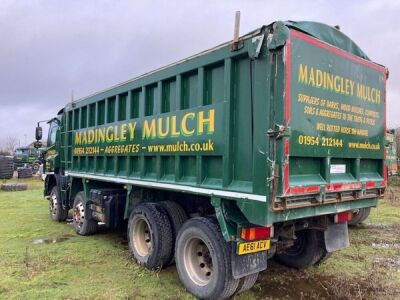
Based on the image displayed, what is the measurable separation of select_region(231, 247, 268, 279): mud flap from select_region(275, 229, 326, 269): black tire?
128cm

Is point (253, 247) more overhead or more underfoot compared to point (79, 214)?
more overhead

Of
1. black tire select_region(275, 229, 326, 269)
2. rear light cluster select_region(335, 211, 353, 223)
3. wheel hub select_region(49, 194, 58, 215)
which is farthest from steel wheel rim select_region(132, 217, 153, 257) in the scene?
wheel hub select_region(49, 194, 58, 215)

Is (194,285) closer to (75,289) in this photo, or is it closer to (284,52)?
(75,289)

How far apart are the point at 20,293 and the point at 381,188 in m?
4.74

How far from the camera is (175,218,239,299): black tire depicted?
13.5ft

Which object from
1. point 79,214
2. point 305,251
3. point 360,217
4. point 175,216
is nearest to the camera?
point 175,216

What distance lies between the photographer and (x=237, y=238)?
400 cm

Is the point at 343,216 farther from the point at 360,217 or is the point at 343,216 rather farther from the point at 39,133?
the point at 39,133

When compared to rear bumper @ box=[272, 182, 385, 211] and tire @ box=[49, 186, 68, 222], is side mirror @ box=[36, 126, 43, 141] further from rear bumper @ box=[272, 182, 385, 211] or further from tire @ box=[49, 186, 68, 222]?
rear bumper @ box=[272, 182, 385, 211]

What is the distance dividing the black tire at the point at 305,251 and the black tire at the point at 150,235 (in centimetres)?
183

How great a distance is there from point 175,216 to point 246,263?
148cm

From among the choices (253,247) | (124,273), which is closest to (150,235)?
(124,273)

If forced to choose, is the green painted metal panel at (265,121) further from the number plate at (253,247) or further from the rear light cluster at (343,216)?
the number plate at (253,247)

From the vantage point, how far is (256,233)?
4.05m
